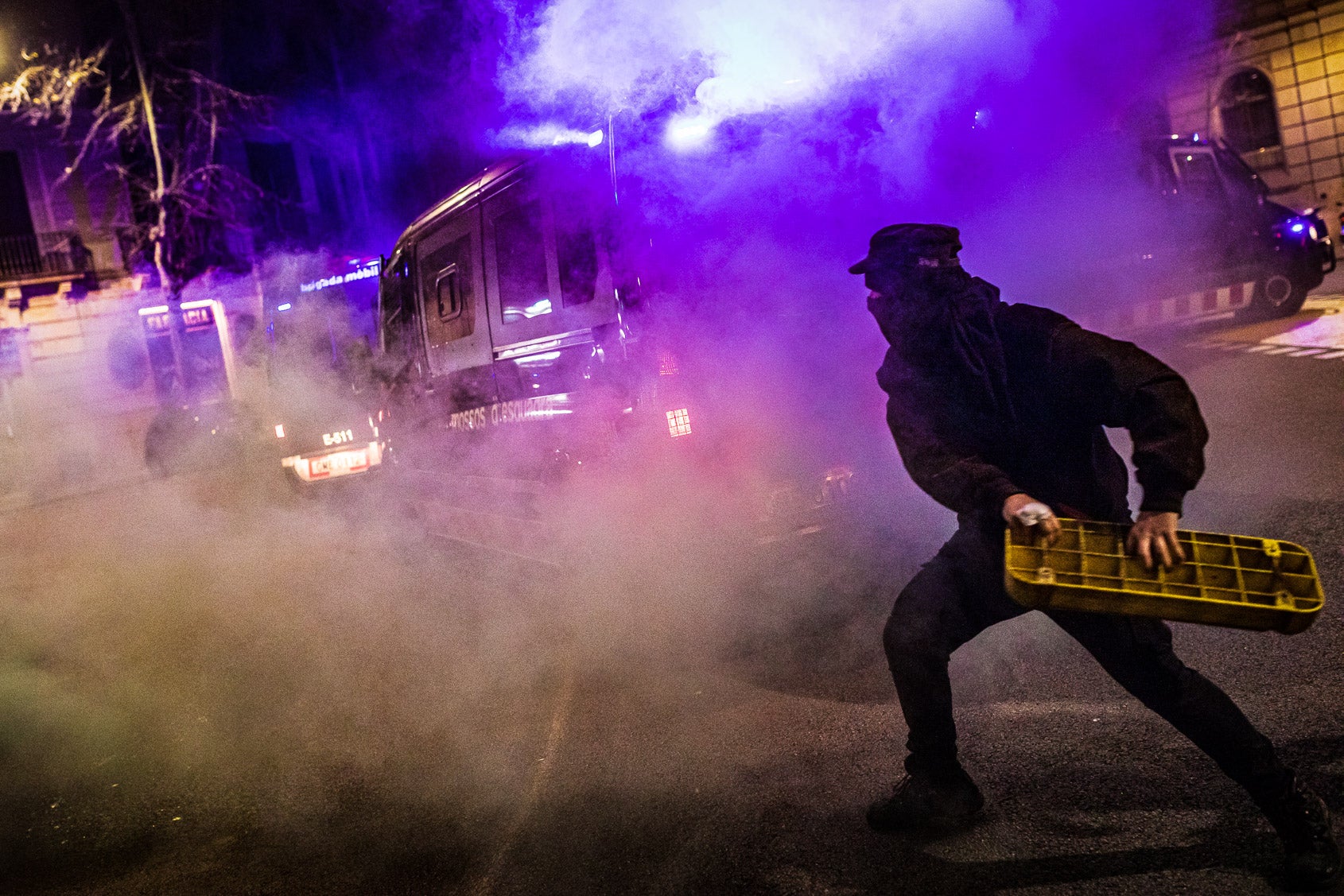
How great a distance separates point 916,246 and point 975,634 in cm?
100

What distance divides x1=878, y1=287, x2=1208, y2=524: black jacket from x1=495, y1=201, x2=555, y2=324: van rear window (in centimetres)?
220

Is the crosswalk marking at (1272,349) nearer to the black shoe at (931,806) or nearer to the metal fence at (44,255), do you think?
the black shoe at (931,806)

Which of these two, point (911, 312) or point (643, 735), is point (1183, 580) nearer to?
point (911, 312)

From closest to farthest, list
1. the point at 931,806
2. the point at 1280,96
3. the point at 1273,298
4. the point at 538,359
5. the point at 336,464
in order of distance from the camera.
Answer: the point at 931,806 → the point at 538,359 → the point at 1273,298 → the point at 336,464 → the point at 1280,96

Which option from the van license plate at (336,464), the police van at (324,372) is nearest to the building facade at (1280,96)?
the police van at (324,372)

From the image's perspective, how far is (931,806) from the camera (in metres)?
2.37

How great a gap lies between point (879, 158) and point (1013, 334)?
192cm

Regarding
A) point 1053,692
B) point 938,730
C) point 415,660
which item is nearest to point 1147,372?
point 938,730

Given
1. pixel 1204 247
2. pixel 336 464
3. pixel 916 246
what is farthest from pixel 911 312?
pixel 336 464

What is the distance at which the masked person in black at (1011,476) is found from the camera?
196 cm

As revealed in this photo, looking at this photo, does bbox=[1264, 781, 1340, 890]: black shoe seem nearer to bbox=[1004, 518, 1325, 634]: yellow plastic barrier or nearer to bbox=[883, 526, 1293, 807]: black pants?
bbox=[883, 526, 1293, 807]: black pants

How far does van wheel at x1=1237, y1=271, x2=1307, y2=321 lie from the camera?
8.76 meters

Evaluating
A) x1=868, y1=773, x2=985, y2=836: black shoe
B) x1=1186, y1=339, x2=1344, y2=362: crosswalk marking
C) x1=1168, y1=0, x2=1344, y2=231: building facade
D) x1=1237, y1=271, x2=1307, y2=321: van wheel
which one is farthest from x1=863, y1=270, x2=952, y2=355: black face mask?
x1=1168, y1=0, x2=1344, y2=231: building facade

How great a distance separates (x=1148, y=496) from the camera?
1.94 metres
